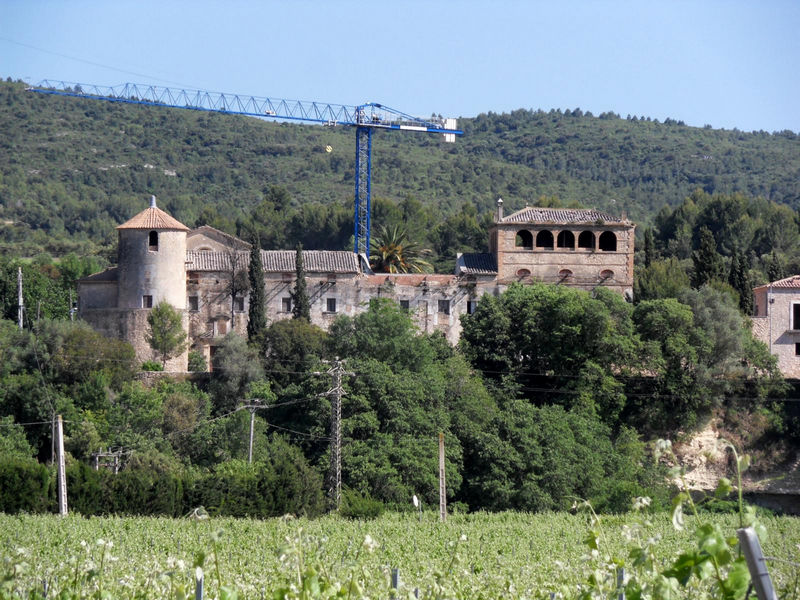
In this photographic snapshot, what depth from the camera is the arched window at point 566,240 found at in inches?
2013

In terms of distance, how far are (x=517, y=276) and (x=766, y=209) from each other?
32.9 metres

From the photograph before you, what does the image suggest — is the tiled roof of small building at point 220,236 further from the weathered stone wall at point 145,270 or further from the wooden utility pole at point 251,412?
the wooden utility pole at point 251,412

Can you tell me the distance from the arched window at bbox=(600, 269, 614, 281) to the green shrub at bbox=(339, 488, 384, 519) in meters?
18.1

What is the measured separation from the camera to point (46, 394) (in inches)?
1708

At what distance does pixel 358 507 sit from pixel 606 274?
64.2 ft

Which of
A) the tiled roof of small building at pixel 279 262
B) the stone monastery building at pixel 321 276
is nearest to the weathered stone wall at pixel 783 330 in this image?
the stone monastery building at pixel 321 276

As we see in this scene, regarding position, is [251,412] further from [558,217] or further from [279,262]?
[558,217]

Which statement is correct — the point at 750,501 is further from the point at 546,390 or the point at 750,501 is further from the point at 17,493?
the point at 17,493

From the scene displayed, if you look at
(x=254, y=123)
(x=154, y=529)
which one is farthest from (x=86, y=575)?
(x=254, y=123)

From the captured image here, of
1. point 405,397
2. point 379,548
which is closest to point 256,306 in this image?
point 405,397

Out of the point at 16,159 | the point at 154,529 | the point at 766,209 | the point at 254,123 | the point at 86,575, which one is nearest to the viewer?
the point at 86,575

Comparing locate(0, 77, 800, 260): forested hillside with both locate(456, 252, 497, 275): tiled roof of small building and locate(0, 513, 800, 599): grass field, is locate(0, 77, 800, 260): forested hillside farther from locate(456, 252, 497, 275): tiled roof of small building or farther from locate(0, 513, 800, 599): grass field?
locate(0, 513, 800, 599): grass field

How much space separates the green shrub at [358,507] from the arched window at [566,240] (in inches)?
723

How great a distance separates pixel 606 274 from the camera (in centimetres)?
5075
